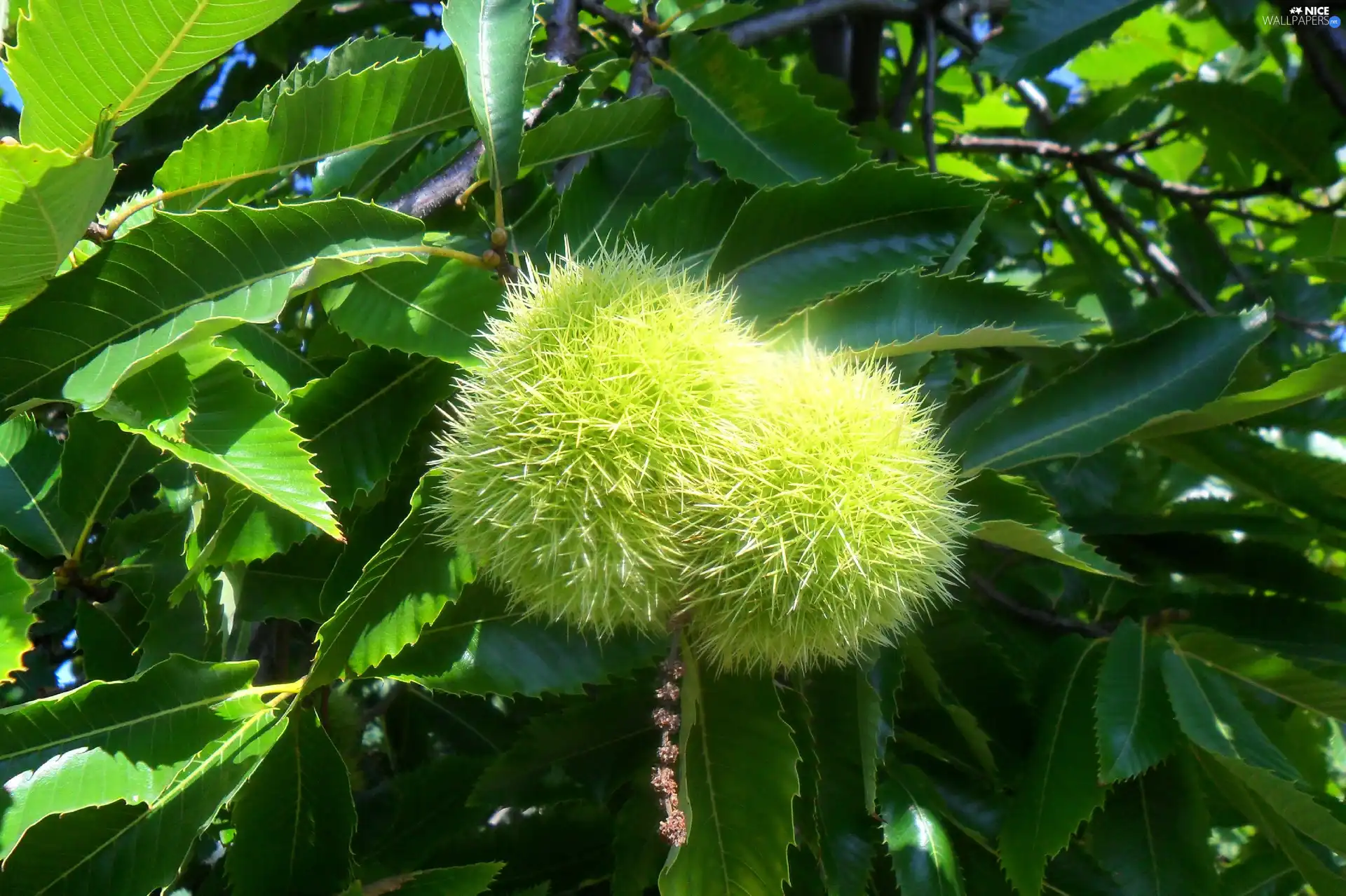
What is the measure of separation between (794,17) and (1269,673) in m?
1.29

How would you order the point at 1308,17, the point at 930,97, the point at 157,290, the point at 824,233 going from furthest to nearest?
the point at 930,97, the point at 1308,17, the point at 824,233, the point at 157,290

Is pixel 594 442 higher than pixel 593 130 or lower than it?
lower

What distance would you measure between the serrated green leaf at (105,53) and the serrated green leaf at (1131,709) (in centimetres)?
112

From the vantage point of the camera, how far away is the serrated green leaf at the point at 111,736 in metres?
0.85

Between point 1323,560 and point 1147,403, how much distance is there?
2167 millimetres

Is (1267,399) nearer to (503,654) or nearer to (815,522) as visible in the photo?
(815,522)

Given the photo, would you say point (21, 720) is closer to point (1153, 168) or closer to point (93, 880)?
point (93, 880)

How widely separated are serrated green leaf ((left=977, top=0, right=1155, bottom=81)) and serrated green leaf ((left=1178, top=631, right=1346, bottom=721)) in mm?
832

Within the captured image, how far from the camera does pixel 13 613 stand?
82 centimetres

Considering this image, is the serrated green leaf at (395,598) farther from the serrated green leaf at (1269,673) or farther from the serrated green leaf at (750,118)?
the serrated green leaf at (1269,673)

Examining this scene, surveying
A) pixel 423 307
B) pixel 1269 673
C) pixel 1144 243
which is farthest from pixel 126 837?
pixel 1144 243

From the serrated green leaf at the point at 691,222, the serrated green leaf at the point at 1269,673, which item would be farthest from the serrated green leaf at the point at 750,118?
the serrated green leaf at the point at 1269,673

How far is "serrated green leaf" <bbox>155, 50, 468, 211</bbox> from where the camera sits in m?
0.94

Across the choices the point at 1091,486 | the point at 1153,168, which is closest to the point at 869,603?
the point at 1091,486
